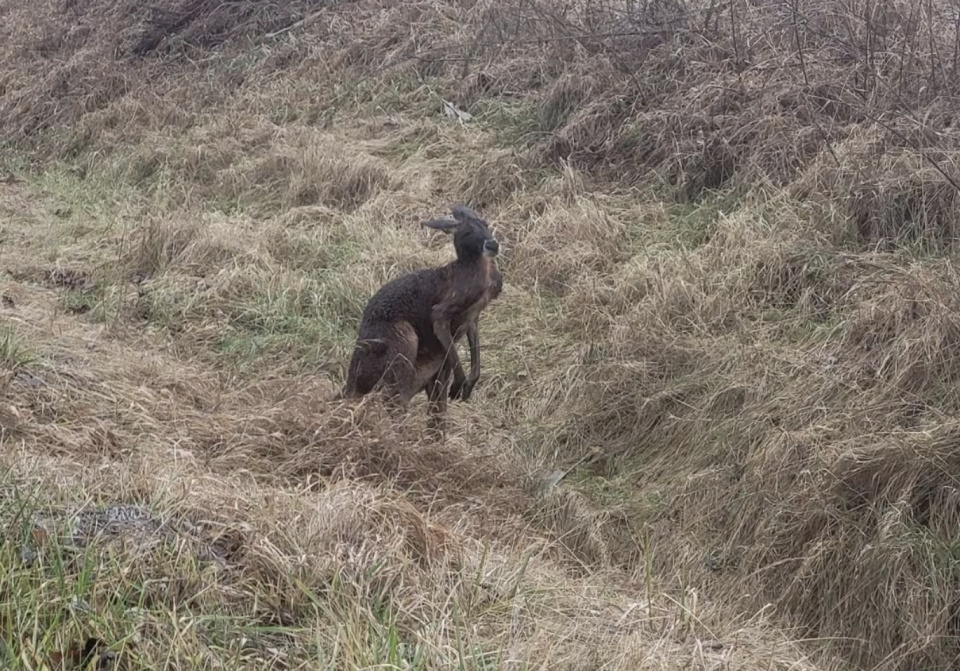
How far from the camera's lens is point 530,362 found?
6590 millimetres

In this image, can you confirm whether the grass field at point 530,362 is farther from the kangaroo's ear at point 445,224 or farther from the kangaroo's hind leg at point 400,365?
the kangaroo's ear at point 445,224

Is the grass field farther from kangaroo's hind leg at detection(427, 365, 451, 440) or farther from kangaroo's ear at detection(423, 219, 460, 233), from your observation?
kangaroo's ear at detection(423, 219, 460, 233)

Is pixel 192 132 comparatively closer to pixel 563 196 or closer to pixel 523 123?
pixel 523 123

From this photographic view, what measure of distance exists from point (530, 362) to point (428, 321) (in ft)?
4.29

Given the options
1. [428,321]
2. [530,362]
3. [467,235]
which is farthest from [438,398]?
[530,362]

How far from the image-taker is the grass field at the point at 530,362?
10.6 feet

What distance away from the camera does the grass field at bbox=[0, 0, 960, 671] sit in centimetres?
323

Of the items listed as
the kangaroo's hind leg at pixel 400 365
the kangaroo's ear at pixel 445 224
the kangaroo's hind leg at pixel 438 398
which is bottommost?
the kangaroo's hind leg at pixel 438 398

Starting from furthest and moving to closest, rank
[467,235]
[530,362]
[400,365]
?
[530,362] → [467,235] → [400,365]

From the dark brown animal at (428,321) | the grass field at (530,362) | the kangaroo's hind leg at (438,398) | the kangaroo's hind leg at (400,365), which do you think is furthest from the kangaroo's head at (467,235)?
the grass field at (530,362)

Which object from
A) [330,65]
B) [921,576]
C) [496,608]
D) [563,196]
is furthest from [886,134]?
[330,65]

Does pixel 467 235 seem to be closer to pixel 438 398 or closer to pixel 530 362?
pixel 438 398

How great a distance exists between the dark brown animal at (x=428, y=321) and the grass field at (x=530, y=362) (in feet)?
0.95

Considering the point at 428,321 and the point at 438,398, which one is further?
the point at 438,398
